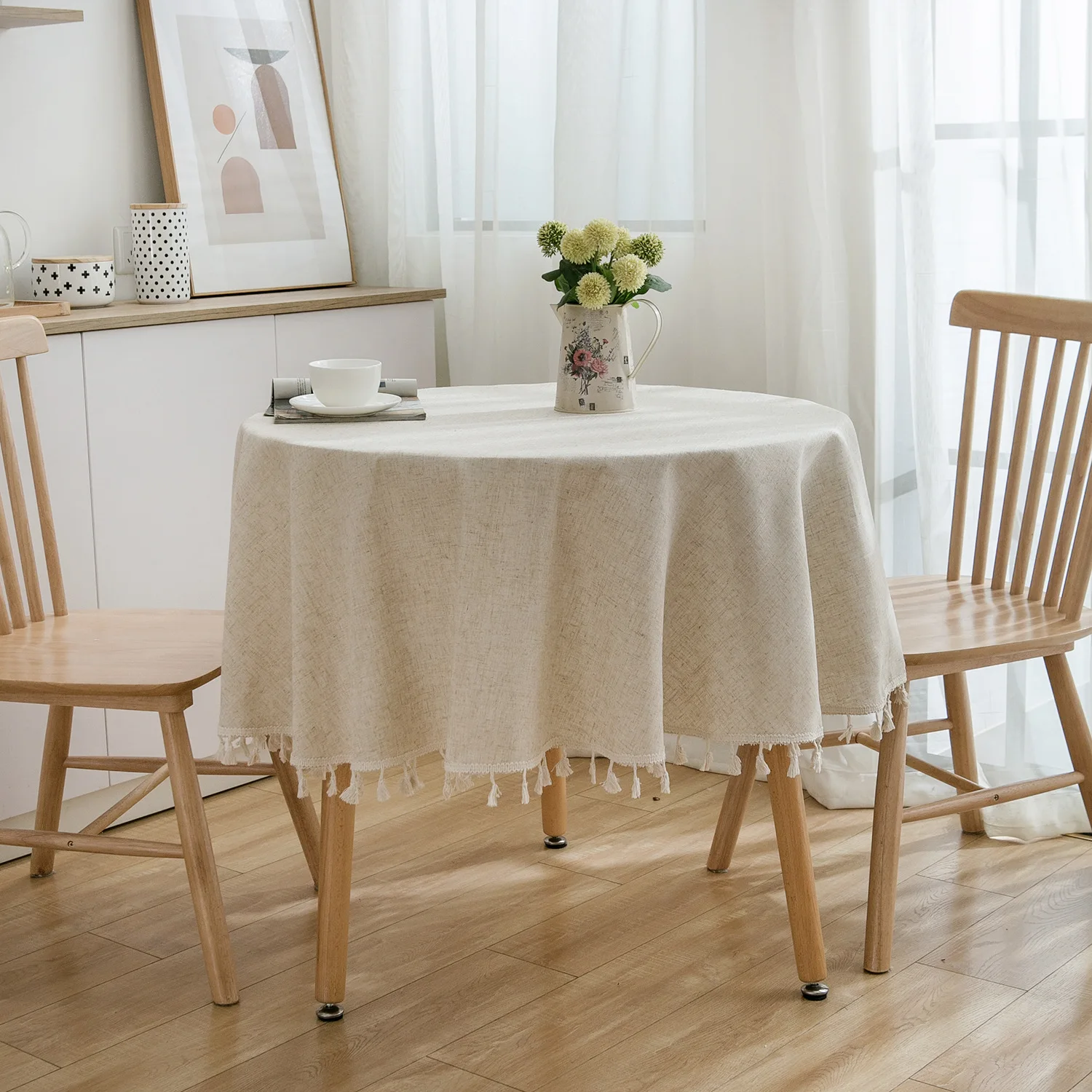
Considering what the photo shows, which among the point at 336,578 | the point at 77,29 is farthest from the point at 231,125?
the point at 336,578

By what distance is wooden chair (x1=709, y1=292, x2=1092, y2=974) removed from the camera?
2004mm

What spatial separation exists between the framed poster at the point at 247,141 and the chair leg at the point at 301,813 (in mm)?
1165

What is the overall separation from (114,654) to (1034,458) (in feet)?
4.62

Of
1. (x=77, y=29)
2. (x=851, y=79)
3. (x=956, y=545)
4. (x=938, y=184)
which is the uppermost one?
(x=77, y=29)

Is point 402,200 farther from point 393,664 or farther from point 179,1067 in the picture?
point 179,1067

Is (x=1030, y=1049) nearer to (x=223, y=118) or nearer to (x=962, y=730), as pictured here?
(x=962, y=730)

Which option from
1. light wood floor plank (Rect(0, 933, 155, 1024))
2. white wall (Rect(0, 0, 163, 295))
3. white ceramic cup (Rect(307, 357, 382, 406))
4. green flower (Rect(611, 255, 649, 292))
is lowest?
light wood floor plank (Rect(0, 933, 155, 1024))

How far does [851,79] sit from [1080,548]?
38.3 inches

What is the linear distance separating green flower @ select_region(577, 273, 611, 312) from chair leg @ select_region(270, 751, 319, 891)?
0.84 m

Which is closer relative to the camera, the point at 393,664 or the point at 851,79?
the point at 393,664

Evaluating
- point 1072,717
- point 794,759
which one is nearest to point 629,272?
point 794,759

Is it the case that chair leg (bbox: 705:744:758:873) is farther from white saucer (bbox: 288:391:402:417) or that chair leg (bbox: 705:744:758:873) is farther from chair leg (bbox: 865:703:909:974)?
white saucer (bbox: 288:391:402:417)

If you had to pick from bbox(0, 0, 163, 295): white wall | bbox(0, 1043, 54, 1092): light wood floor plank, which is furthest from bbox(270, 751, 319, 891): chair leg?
bbox(0, 0, 163, 295): white wall

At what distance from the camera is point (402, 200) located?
320cm
